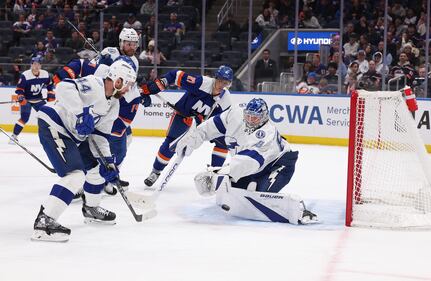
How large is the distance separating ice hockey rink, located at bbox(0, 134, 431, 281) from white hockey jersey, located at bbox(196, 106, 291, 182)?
0.37 m

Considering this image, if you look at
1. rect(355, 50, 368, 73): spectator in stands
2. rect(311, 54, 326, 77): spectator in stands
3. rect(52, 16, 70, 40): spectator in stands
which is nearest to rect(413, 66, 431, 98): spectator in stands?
rect(355, 50, 368, 73): spectator in stands

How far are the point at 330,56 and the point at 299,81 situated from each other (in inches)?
21.1

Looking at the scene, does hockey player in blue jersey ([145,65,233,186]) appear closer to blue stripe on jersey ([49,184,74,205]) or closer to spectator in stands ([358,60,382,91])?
blue stripe on jersey ([49,184,74,205])

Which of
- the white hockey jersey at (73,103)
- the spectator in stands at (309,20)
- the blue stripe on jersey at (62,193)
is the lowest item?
the blue stripe on jersey at (62,193)

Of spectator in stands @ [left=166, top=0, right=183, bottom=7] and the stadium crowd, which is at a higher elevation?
spectator in stands @ [left=166, top=0, right=183, bottom=7]

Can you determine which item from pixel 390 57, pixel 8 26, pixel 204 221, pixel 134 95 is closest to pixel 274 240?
pixel 204 221

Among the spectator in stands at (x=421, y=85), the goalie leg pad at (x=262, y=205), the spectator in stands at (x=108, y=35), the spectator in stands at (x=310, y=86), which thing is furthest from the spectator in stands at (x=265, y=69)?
the goalie leg pad at (x=262, y=205)

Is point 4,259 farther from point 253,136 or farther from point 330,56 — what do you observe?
point 330,56

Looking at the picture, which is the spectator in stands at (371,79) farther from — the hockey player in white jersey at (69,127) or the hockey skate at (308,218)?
the hockey player in white jersey at (69,127)

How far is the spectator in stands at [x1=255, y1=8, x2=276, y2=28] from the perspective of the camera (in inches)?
437

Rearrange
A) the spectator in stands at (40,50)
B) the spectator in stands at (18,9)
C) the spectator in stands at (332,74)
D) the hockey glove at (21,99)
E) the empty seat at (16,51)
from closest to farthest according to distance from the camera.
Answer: the hockey glove at (21,99) < the spectator in stands at (332,74) < the spectator in stands at (40,50) < the empty seat at (16,51) < the spectator in stands at (18,9)

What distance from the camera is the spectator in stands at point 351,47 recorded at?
32.6 feet

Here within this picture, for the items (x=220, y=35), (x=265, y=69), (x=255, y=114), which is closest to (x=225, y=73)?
(x=255, y=114)

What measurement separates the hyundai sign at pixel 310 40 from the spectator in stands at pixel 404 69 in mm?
1068
